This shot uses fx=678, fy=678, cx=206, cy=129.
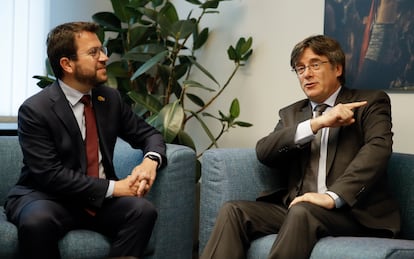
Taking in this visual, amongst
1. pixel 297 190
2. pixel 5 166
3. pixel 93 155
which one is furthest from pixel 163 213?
pixel 5 166

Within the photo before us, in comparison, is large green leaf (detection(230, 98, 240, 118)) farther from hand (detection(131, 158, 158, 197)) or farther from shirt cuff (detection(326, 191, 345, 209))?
shirt cuff (detection(326, 191, 345, 209))

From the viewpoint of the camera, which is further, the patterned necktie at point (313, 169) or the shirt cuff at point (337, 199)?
the patterned necktie at point (313, 169)

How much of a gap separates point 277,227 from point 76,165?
863 millimetres

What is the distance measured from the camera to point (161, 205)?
2887mm

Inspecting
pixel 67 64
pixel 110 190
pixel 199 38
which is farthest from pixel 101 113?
pixel 199 38

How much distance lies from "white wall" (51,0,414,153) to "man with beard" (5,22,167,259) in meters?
0.95

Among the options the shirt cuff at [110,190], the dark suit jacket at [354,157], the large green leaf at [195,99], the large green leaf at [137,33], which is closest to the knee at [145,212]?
the shirt cuff at [110,190]

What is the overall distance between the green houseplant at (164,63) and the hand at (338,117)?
103 cm

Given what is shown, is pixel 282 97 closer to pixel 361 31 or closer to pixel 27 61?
pixel 361 31

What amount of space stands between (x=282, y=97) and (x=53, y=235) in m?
1.62

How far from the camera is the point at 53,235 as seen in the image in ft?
8.38

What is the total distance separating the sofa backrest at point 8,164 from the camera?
313cm

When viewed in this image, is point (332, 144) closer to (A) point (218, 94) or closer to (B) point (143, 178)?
(B) point (143, 178)

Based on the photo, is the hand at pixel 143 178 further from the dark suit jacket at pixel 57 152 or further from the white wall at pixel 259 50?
the white wall at pixel 259 50
